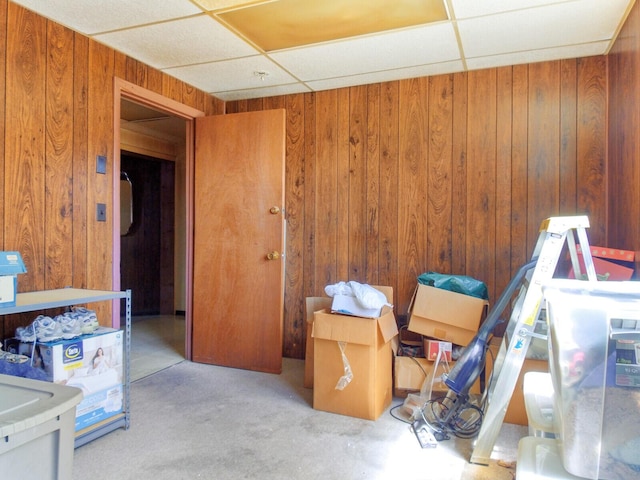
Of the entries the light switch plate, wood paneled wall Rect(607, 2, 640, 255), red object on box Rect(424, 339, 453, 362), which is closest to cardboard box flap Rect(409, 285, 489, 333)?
red object on box Rect(424, 339, 453, 362)

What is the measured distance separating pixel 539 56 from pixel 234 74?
2.15 m

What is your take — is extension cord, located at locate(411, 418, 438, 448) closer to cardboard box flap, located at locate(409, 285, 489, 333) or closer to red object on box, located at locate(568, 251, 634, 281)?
cardboard box flap, located at locate(409, 285, 489, 333)

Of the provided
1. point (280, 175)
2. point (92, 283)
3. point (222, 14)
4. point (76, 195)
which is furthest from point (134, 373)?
point (222, 14)

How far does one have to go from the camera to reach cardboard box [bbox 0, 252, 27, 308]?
1706 millimetres

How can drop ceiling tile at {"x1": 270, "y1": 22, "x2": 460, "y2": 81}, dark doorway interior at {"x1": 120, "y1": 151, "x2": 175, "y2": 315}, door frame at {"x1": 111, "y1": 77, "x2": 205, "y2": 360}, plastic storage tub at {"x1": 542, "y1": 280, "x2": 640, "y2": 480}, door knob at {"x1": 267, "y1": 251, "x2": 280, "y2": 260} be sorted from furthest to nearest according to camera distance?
1. dark doorway interior at {"x1": 120, "y1": 151, "x2": 175, "y2": 315}
2. door knob at {"x1": 267, "y1": 251, "x2": 280, "y2": 260}
3. door frame at {"x1": 111, "y1": 77, "x2": 205, "y2": 360}
4. drop ceiling tile at {"x1": 270, "y1": 22, "x2": 460, "y2": 81}
5. plastic storage tub at {"x1": 542, "y1": 280, "x2": 640, "y2": 480}

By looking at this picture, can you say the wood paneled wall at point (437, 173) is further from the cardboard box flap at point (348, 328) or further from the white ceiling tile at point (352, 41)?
the cardboard box flap at point (348, 328)

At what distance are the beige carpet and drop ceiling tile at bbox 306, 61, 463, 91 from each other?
235 cm

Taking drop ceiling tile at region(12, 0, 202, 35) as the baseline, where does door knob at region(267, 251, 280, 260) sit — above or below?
below

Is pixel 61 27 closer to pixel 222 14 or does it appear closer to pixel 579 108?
pixel 222 14

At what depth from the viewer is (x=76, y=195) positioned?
8.23 feet

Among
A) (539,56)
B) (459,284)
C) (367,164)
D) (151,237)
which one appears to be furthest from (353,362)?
(151,237)

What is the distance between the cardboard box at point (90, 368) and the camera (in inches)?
76.2

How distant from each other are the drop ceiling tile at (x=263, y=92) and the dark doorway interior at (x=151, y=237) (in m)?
2.27

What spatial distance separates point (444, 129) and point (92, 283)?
104 inches
